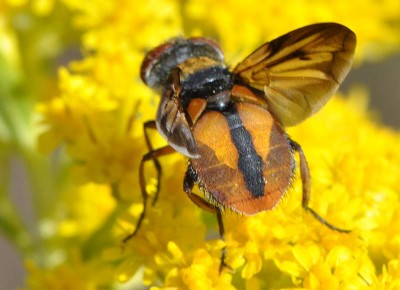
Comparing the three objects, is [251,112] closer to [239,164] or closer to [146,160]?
[239,164]

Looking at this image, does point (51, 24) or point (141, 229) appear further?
point (51, 24)

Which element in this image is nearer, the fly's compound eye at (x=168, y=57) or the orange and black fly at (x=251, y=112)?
the orange and black fly at (x=251, y=112)

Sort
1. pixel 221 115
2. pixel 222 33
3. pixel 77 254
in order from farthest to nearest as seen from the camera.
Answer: pixel 222 33 → pixel 77 254 → pixel 221 115

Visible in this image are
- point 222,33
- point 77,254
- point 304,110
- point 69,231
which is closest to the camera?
point 304,110

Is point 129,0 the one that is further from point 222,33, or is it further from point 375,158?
point 375,158

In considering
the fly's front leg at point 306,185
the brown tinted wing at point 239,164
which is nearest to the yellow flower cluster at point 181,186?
the fly's front leg at point 306,185

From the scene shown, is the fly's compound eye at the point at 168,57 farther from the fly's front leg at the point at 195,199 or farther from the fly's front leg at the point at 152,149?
the fly's front leg at the point at 195,199

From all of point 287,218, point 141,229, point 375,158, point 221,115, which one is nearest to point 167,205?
point 141,229
